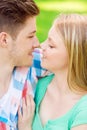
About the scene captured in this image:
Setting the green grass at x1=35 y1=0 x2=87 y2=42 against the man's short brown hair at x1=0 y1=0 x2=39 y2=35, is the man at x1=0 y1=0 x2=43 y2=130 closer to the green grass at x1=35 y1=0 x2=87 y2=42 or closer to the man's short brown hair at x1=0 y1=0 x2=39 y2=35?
the man's short brown hair at x1=0 y1=0 x2=39 y2=35

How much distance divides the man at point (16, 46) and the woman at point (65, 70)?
0.44 feet

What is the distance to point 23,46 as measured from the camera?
12.3 feet

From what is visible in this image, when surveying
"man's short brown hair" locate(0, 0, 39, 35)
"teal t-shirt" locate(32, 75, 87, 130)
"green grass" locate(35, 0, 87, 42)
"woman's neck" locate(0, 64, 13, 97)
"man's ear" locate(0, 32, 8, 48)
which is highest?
"green grass" locate(35, 0, 87, 42)

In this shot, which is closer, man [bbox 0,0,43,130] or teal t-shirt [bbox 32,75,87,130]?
teal t-shirt [bbox 32,75,87,130]

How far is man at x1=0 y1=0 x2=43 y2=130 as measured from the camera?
3.72 metres

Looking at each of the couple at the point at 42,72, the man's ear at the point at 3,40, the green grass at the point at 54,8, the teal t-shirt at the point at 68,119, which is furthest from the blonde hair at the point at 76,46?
the green grass at the point at 54,8

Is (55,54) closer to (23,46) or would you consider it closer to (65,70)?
(65,70)

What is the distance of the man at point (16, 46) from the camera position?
12.2 feet

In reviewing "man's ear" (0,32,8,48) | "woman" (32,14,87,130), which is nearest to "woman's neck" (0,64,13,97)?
"man's ear" (0,32,8,48)

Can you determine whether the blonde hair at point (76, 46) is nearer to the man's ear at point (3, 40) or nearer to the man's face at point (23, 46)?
the man's face at point (23, 46)

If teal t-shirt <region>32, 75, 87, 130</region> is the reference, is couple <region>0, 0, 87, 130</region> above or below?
above

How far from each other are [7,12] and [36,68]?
42cm

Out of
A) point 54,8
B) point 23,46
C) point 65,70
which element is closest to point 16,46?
point 23,46

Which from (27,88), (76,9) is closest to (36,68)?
(27,88)
